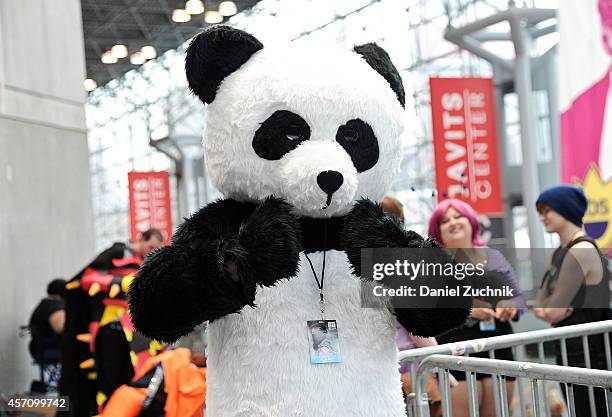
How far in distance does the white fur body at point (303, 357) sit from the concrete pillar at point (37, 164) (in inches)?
185

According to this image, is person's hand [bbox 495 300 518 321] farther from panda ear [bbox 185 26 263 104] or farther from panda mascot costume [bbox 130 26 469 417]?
panda ear [bbox 185 26 263 104]

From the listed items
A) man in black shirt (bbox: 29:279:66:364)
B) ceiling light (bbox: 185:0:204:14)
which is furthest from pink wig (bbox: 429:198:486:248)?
ceiling light (bbox: 185:0:204:14)

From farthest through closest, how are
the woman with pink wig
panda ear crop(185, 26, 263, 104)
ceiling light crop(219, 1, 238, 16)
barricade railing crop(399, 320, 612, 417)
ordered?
ceiling light crop(219, 1, 238, 16) < the woman with pink wig < barricade railing crop(399, 320, 612, 417) < panda ear crop(185, 26, 263, 104)

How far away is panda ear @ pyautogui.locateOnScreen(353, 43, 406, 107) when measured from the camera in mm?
2266

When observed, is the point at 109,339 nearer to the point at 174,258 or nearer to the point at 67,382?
the point at 67,382

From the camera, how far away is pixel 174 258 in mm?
1927

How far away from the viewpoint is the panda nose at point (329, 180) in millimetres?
1962

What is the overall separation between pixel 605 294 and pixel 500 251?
1.70 ft

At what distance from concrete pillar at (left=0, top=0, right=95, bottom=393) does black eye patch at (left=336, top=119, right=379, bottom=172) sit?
4.81 metres

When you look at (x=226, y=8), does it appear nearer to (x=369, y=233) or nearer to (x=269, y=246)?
(x=369, y=233)

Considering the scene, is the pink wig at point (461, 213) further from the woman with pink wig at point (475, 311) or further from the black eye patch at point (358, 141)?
the black eye patch at point (358, 141)

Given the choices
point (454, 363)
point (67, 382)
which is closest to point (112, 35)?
point (67, 382)

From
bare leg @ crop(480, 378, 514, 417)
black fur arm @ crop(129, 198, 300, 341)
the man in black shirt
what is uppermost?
black fur arm @ crop(129, 198, 300, 341)

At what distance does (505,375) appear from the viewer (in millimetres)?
2523
